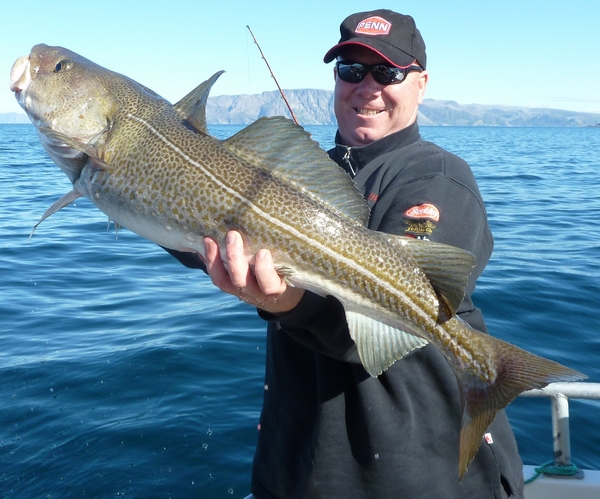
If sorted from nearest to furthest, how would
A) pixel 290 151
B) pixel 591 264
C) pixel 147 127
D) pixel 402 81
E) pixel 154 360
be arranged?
pixel 290 151 < pixel 147 127 < pixel 402 81 < pixel 154 360 < pixel 591 264

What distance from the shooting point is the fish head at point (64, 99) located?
3.09 m

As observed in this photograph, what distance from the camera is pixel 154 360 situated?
7.13 meters

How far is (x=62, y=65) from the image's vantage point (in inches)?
131

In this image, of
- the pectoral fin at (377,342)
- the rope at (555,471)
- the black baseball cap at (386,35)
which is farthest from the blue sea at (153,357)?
the black baseball cap at (386,35)

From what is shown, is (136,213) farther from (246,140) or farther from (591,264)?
(591,264)

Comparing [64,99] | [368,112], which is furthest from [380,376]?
[64,99]

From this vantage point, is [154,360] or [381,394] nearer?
[381,394]

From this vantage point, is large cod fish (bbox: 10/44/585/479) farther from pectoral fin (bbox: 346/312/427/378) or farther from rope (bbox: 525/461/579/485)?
rope (bbox: 525/461/579/485)

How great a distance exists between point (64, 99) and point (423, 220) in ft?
6.94

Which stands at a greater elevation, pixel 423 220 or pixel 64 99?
pixel 64 99

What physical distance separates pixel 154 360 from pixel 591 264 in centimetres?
848

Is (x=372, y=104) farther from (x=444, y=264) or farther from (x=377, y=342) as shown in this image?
(x=377, y=342)

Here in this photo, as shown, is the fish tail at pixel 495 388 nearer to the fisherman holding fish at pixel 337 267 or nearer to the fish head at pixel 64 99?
the fisherman holding fish at pixel 337 267

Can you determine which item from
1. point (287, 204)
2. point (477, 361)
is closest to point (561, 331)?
point (477, 361)
